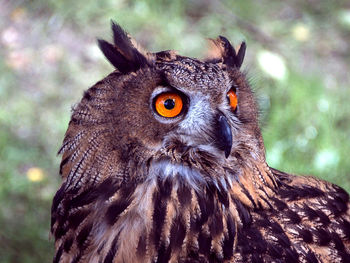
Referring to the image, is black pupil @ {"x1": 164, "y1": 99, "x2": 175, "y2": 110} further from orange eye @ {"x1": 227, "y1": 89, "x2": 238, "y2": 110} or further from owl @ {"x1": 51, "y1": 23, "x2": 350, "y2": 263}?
orange eye @ {"x1": 227, "y1": 89, "x2": 238, "y2": 110}

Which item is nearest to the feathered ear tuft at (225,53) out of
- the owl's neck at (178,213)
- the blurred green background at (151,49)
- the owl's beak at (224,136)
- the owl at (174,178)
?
→ the owl at (174,178)

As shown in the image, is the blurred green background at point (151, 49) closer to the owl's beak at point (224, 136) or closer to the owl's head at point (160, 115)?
the owl's head at point (160, 115)

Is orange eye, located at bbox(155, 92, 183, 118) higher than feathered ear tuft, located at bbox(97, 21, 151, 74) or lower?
lower

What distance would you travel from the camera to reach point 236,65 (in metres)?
1.94

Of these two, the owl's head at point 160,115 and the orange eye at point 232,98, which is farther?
the orange eye at point 232,98

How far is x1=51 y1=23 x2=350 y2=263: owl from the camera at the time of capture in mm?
Result: 1632

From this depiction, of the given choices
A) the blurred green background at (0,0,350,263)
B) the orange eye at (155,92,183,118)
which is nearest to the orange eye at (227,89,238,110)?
the orange eye at (155,92,183,118)

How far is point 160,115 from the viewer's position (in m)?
1.62

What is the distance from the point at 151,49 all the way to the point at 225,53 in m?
2.20

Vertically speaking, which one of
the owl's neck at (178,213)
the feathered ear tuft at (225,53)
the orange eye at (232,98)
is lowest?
the owl's neck at (178,213)

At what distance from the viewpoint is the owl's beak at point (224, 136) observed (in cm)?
162

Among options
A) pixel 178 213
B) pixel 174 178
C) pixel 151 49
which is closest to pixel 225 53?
Answer: pixel 174 178

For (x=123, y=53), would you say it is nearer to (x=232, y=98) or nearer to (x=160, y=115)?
(x=160, y=115)

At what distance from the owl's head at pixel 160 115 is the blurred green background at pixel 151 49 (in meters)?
1.51
